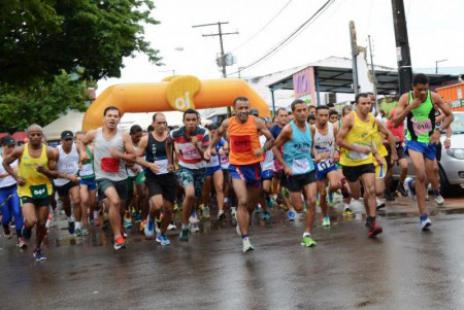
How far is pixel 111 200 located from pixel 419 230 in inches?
155

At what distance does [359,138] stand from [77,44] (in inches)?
562

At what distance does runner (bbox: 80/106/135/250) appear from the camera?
9758 mm

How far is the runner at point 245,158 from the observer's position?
8930 mm

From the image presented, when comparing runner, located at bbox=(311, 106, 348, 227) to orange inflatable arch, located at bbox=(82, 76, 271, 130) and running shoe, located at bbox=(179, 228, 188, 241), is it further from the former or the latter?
orange inflatable arch, located at bbox=(82, 76, 271, 130)

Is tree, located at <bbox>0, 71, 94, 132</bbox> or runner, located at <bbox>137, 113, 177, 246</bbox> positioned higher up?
tree, located at <bbox>0, 71, 94, 132</bbox>

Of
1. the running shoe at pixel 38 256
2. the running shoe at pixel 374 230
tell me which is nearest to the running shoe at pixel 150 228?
the running shoe at pixel 38 256

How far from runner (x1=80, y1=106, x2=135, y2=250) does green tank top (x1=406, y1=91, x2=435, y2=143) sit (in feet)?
11.8

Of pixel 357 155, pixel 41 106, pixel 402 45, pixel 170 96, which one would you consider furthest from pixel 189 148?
pixel 41 106

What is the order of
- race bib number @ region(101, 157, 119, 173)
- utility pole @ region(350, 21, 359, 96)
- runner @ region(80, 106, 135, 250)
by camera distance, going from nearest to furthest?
runner @ region(80, 106, 135, 250) → race bib number @ region(101, 157, 119, 173) → utility pole @ region(350, 21, 359, 96)

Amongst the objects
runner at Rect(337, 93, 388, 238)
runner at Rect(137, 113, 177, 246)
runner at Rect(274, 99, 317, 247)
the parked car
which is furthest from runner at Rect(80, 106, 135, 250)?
the parked car

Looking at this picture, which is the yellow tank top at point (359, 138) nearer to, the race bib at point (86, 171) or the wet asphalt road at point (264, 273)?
the wet asphalt road at point (264, 273)

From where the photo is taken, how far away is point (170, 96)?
68.7ft

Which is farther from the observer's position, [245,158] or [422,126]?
[422,126]

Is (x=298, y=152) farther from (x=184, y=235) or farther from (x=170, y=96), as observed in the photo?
(x=170, y=96)
